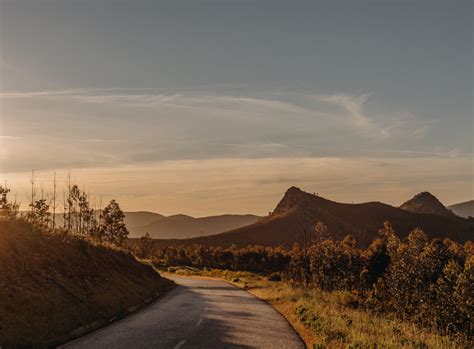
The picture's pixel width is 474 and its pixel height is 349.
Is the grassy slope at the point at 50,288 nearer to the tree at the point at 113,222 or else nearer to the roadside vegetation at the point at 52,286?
the roadside vegetation at the point at 52,286

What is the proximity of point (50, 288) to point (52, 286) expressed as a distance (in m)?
0.35

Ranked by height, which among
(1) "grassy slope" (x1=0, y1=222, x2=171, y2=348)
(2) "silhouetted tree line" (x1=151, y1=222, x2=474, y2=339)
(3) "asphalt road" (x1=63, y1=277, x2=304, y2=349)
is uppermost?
(1) "grassy slope" (x1=0, y1=222, x2=171, y2=348)

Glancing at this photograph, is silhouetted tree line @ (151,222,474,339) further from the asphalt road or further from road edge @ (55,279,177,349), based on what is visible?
road edge @ (55,279,177,349)

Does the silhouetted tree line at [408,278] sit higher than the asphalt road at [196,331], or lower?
lower

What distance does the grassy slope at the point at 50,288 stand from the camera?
15008 mm

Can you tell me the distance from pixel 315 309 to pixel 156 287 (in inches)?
754

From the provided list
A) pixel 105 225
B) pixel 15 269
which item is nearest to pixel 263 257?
pixel 105 225

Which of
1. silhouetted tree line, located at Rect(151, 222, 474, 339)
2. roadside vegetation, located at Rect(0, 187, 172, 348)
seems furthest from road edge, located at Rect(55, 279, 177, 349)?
silhouetted tree line, located at Rect(151, 222, 474, 339)

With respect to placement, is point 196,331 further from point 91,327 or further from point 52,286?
point 52,286

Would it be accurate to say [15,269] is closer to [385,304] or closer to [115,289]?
[115,289]

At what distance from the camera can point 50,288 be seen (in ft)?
63.2

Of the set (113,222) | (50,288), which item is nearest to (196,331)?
(50,288)

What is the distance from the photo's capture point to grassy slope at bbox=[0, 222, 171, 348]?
15.0 metres

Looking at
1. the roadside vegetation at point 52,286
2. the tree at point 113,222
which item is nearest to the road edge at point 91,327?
the roadside vegetation at point 52,286
